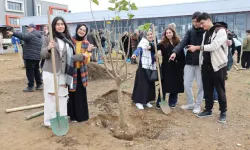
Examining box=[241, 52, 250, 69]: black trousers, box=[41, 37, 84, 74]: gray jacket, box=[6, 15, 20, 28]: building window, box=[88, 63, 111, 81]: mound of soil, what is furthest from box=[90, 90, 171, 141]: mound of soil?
box=[6, 15, 20, 28]: building window

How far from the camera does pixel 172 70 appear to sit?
4676 mm

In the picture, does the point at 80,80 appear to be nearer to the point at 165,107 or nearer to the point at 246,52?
the point at 165,107

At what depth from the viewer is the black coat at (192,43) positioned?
14.4 ft

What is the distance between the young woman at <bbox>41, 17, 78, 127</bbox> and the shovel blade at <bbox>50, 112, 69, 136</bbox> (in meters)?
0.24

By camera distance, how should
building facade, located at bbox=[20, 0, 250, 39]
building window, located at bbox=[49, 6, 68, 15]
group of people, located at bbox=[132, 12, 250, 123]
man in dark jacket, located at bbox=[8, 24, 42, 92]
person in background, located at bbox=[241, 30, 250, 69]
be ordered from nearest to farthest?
group of people, located at bbox=[132, 12, 250, 123] < man in dark jacket, located at bbox=[8, 24, 42, 92] < person in background, located at bbox=[241, 30, 250, 69] < building facade, located at bbox=[20, 0, 250, 39] < building window, located at bbox=[49, 6, 68, 15]

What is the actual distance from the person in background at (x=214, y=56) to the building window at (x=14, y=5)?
49483 millimetres

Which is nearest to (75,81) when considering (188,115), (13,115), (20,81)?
(13,115)

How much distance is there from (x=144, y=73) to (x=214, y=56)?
4.30 ft

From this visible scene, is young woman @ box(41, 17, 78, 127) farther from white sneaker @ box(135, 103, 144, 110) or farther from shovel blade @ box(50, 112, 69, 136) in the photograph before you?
white sneaker @ box(135, 103, 144, 110)

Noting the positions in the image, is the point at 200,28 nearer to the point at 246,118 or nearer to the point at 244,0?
the point at 246,118

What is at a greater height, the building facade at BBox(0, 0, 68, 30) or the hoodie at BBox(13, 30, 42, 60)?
the building facade at BBox(0, 0, 68, 30)

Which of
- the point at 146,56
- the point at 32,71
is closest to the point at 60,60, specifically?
the point at 146,56

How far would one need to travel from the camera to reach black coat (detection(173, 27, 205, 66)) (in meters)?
4.38

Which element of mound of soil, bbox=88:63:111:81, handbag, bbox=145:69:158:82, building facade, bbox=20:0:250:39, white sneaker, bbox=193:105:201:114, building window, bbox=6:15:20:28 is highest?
building window, bbox=6:15:20:28
